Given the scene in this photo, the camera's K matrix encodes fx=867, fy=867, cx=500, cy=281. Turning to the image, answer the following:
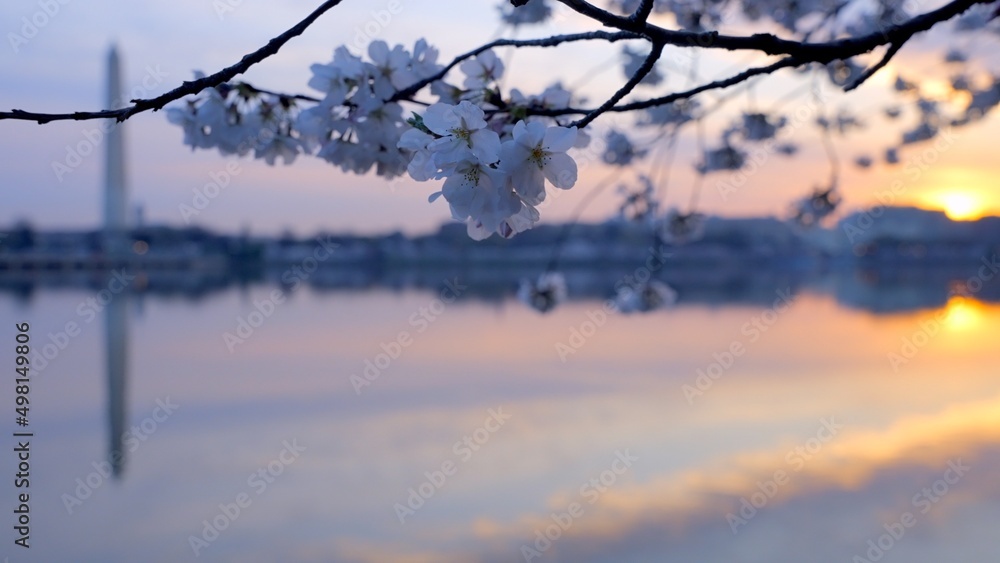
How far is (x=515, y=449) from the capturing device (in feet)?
20.7

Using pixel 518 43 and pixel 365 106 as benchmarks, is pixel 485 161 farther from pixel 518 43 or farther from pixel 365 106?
pixel 365 106

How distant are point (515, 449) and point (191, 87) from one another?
18.7ft

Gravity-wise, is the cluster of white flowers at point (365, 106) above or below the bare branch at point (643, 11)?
above

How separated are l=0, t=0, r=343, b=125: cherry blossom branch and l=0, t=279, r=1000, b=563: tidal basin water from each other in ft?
11.8

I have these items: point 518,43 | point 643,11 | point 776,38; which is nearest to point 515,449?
point 518,43

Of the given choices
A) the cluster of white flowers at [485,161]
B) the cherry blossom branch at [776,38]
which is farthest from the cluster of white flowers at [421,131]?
the cherry blossom branch at [776,38]

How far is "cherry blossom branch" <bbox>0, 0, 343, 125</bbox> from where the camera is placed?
31.6 inches

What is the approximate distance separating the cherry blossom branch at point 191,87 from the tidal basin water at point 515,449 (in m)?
3.58

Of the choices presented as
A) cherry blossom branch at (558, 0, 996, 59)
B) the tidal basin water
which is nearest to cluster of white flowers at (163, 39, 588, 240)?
cherry blossom branch at (558, 0, 996, 59)

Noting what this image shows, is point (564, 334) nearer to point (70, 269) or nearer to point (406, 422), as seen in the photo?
point (406, 422)

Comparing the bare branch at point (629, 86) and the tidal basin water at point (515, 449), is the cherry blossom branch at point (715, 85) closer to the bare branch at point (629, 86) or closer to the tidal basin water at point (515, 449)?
the bare branch at point (629, 86)

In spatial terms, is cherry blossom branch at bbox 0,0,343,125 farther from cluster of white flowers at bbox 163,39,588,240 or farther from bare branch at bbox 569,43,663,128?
bare branch at bbox 569,43,663,128

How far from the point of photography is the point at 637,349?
12.7 m

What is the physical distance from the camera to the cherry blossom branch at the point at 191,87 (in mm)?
802
